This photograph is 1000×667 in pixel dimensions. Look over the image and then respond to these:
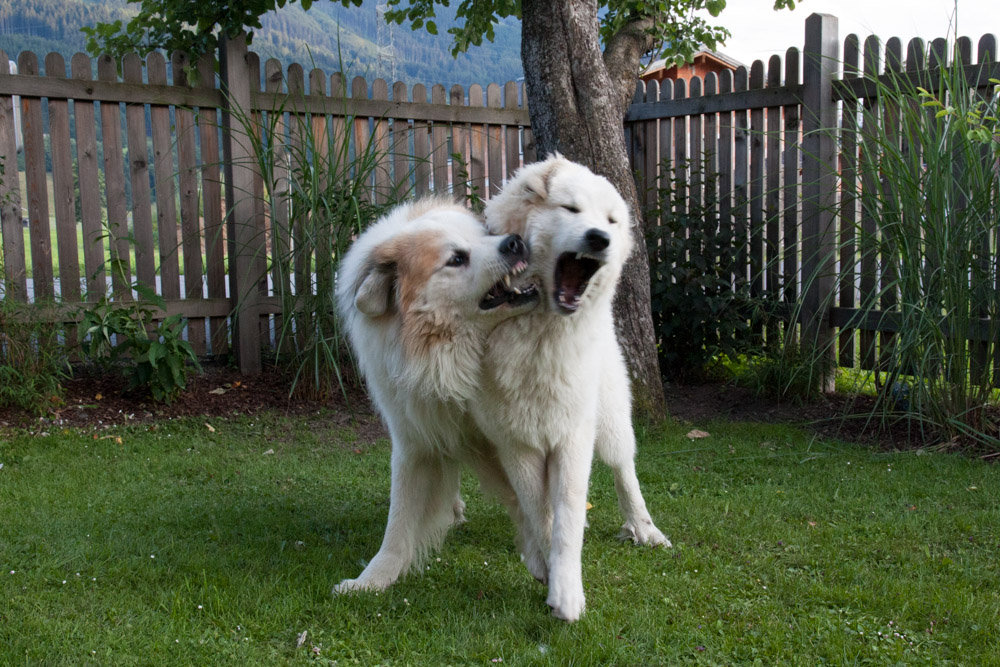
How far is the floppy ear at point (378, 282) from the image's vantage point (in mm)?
2596

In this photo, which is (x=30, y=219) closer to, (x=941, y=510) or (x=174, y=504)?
(x=174, y=504)

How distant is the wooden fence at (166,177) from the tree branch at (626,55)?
146 cm

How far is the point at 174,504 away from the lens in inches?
146

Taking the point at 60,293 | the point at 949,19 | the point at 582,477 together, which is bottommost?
the point at 582,477

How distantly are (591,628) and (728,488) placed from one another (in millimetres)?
1776

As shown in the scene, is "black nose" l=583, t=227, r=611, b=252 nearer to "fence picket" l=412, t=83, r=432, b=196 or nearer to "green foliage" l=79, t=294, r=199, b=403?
"green foliage" l=79, t=294, r=199, b=403

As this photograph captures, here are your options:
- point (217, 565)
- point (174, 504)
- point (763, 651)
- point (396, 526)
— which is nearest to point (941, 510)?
point (763, 651)

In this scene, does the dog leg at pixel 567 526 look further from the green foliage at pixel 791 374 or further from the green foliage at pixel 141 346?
the green foliage at pixel 141 346

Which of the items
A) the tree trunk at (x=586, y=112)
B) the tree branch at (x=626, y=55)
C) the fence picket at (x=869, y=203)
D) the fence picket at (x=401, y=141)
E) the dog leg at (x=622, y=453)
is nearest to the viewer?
the dog leg at (x=622, y=453)

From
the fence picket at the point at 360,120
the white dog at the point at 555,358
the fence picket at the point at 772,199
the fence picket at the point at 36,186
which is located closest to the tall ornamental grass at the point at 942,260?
the fence picket at the point at 772,199

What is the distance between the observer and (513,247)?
240 cm

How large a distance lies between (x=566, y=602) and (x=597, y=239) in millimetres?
1170

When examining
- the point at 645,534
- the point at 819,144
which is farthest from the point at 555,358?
the point at 819,144

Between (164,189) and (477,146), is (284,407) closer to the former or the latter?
(164,189)
